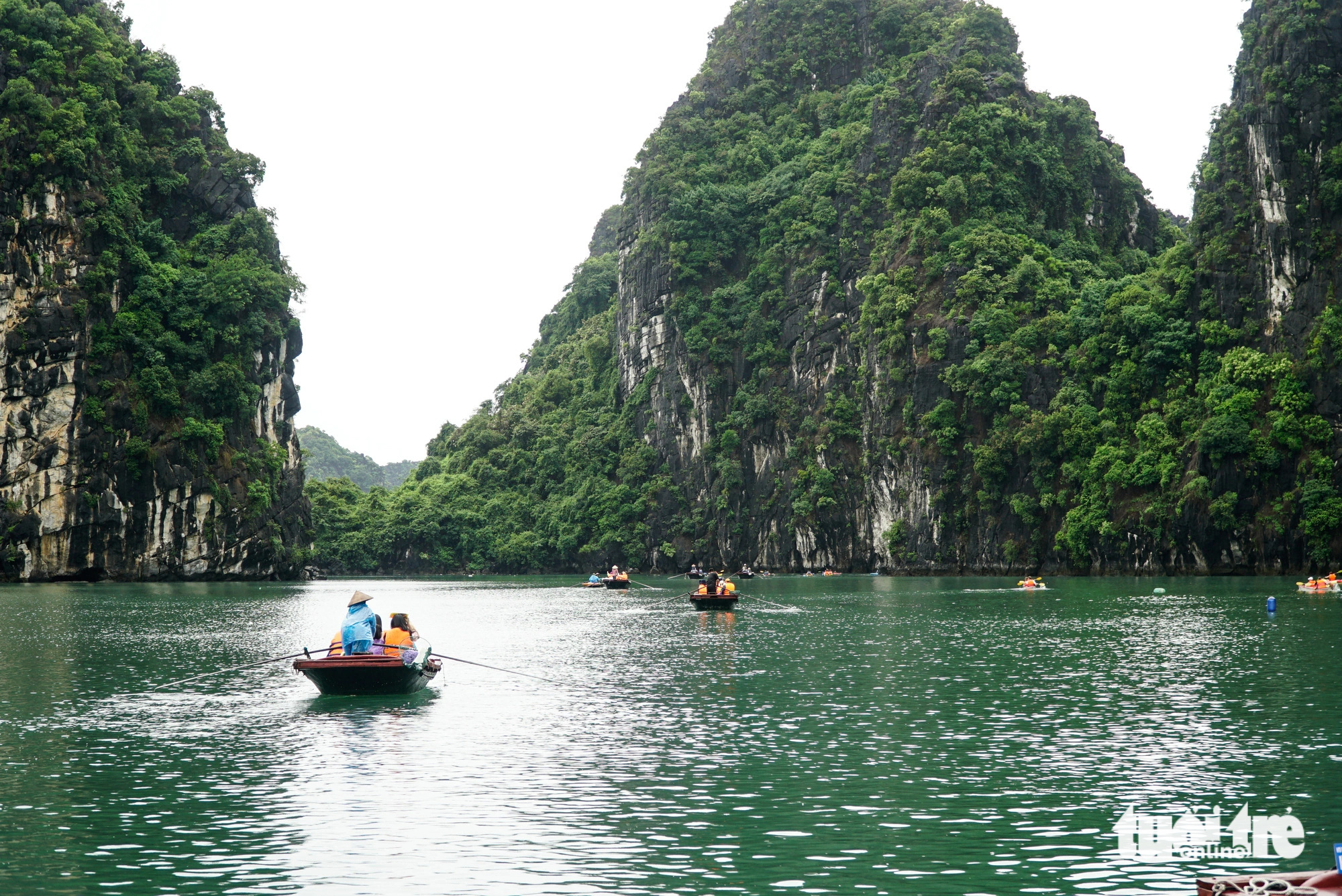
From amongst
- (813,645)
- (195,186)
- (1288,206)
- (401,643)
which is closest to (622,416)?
(195,186)

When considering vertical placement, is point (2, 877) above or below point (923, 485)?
below

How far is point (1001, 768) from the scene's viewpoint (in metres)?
15.4

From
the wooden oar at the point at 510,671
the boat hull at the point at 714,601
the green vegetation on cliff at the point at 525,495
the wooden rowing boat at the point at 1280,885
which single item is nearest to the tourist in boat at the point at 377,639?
the wooden oar at the point at 510,671

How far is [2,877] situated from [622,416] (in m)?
111

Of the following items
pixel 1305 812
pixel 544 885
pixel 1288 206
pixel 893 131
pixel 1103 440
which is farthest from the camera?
pixel 893 131

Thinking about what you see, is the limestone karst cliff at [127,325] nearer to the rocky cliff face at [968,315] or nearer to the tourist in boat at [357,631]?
the rocky cliff face at [968,315]

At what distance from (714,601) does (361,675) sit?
26.7 meters

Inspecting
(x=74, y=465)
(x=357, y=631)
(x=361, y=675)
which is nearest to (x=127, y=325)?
(x=74, y=465)

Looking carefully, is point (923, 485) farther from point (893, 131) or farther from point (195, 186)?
point (195, 186)

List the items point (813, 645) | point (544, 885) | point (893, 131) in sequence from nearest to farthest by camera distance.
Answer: point (544, 885), point (813, 645), point (893, 131)

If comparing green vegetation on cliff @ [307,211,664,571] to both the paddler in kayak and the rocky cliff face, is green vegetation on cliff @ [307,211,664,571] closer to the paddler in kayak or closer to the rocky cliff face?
Result: the rocky cliff face

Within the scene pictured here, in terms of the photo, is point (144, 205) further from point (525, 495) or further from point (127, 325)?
point (525, 495)

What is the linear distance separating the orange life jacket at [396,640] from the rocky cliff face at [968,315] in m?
52.6

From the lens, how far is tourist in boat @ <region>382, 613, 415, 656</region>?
22891mm
